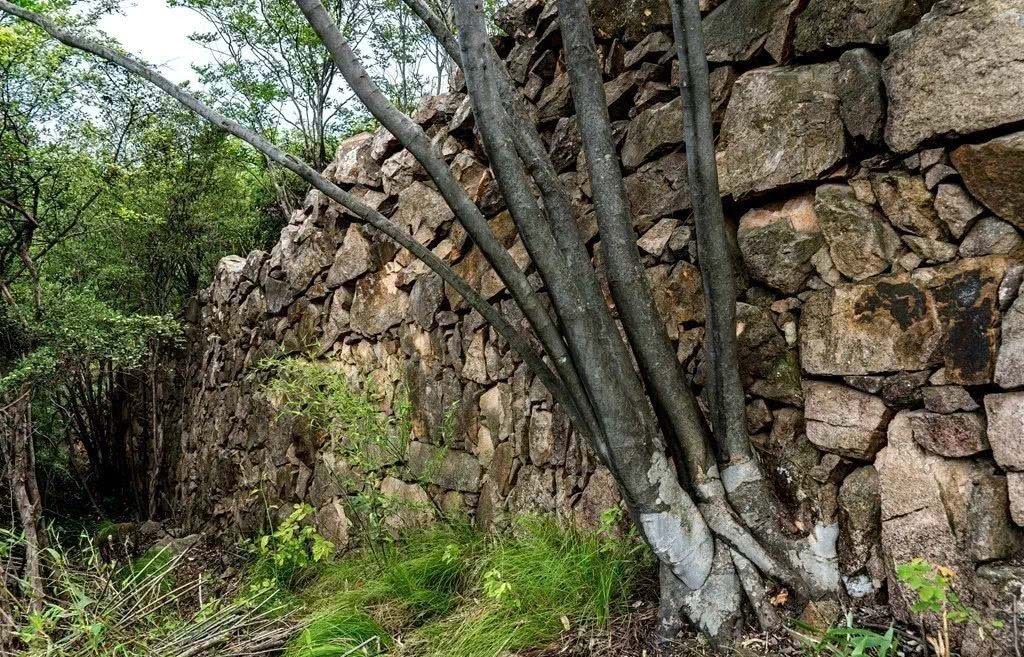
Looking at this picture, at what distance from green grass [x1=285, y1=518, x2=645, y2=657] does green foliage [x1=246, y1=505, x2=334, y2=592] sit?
0.32 meters

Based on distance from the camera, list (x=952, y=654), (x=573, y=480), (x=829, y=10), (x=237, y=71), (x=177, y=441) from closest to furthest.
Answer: (x=952, y=654) → (x=829, y=10) → (x=573, y=480) → (x=177, y=441) → (x=237, y=71)

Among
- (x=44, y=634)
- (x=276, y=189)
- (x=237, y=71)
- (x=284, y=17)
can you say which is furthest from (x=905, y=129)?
(x=237, y=71)

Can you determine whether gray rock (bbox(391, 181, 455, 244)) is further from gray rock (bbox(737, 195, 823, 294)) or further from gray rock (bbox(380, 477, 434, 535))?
gray rock (bbox(737, 195, 823, 294))

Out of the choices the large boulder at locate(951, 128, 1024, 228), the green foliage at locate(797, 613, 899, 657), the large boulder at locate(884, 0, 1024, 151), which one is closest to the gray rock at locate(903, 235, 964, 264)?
the large boulder at locate(951, 128, 1024, 228)

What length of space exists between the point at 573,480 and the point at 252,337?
3774 mm

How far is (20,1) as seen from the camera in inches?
238

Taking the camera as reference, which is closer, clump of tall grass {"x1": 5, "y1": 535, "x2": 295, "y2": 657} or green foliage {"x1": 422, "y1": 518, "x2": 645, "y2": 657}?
green foliage {"x1": 422, "y1": 518, "x2": 645, "y2": 657}

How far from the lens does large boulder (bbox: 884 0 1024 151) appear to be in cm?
189

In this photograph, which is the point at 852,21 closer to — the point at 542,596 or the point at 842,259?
the point at 842,259

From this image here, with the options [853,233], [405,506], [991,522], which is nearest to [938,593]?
[991,522]

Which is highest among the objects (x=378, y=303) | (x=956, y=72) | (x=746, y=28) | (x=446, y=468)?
(x=746, y=28)

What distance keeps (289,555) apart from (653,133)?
301 cm

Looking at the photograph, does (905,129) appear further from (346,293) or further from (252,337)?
(252,337)

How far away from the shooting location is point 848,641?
1981mm
